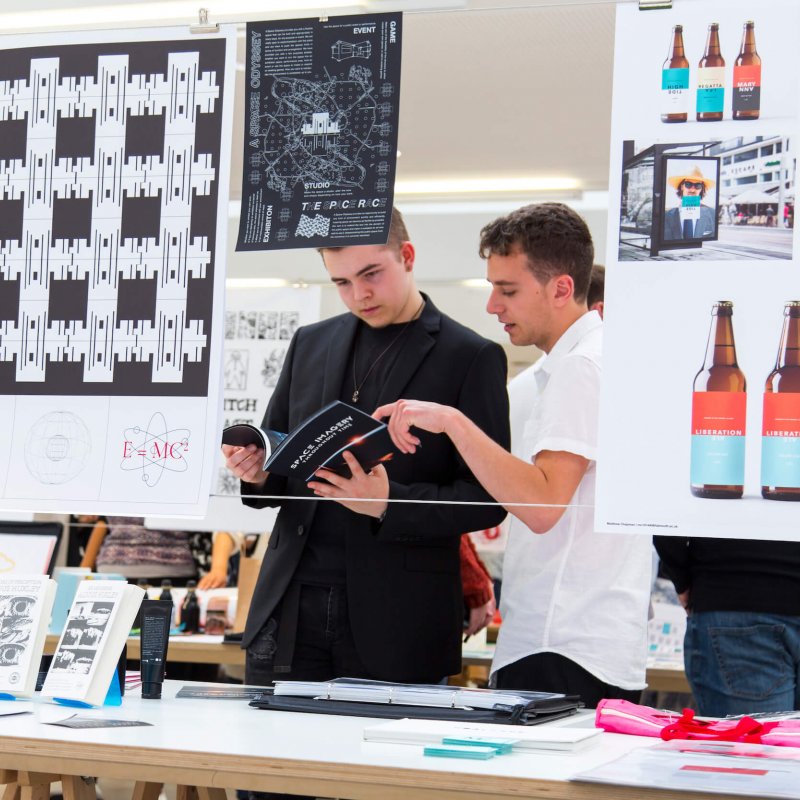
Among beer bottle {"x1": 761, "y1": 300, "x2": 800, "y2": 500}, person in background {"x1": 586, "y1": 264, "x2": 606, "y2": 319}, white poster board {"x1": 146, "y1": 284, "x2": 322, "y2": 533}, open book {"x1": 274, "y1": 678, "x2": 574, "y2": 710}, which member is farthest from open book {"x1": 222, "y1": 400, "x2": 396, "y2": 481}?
white poster board {"x1": 146, "y1": 284, "x2": 322, "y2": 533}

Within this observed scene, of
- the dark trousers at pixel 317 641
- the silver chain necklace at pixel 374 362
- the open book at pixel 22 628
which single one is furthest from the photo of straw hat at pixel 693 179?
the open book at pixel 22 628

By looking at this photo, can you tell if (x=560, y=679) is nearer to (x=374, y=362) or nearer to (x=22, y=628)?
(x=374, y=362)

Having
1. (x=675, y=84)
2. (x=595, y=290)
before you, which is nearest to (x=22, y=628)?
(x=675, y=84)

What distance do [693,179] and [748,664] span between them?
89cm

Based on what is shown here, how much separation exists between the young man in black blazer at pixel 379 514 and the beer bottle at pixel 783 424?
2.14 ft

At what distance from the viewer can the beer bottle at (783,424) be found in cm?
185

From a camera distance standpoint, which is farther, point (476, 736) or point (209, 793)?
point (209, 793)

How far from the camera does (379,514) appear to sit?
235cm

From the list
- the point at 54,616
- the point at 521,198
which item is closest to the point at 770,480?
the point at 54,616

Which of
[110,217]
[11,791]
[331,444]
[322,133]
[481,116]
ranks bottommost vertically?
[11,791]

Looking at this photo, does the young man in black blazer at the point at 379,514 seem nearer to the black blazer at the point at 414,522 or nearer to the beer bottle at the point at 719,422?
the black blazer at the point at 414,522

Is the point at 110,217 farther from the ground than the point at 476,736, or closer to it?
farther from the ground

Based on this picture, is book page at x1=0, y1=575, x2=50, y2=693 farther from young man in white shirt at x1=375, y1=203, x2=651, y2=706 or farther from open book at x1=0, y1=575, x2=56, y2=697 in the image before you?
young man in white shirt at x1=375, y1=203, x2=651, y2=706

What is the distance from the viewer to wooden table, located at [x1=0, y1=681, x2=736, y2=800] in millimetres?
1406
